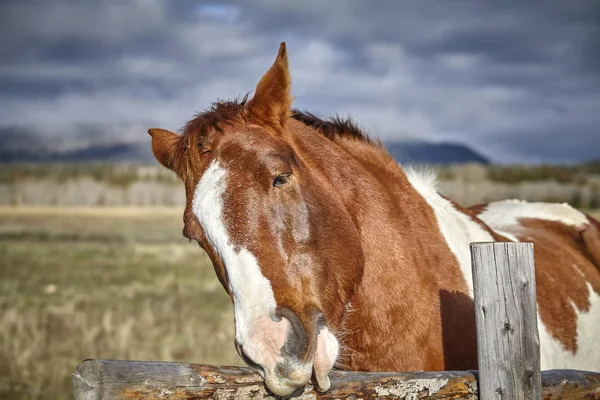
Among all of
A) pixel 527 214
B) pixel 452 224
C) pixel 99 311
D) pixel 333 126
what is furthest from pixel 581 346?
pixel 99 311

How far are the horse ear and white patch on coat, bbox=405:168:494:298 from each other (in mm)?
1704

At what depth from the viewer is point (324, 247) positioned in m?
3.16

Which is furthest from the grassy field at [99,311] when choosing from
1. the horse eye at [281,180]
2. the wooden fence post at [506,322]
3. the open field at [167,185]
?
the open field at [167,185]

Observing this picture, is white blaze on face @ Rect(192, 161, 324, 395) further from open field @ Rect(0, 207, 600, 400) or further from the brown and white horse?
open field @ Rect(0, 207, 600, 400)

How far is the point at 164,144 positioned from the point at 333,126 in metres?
1.12

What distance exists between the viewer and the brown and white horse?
288 centimetres

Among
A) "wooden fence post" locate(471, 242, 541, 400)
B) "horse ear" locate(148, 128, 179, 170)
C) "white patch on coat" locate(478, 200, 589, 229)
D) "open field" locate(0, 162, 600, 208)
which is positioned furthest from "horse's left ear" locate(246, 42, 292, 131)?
"open field" locate(0, 162, 600, 208)

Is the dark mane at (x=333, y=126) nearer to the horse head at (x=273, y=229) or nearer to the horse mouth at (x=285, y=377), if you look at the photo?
the horse head at (x=273, y=229)

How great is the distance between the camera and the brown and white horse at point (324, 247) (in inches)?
113

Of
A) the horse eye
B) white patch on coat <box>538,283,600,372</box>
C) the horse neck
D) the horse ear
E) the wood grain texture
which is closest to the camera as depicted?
the wood grain texture

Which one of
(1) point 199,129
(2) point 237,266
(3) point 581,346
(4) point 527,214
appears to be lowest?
(3) point 581,346

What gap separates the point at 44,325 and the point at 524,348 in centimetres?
1026

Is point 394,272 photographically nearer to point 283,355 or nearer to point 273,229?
point 273,229

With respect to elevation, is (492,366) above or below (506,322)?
below
